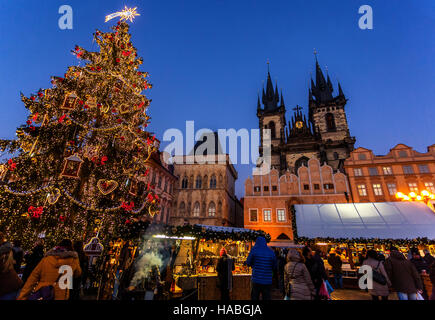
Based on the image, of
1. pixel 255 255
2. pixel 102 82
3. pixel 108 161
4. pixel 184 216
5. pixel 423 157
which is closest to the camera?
pixel 255 255

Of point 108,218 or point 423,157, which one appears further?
point 423,157

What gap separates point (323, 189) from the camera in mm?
23406

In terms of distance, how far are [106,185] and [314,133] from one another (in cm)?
4028

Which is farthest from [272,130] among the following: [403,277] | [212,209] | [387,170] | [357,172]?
[403,277]

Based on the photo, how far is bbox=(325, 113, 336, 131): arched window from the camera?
39031 mm

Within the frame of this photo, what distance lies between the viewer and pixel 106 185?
8102mm

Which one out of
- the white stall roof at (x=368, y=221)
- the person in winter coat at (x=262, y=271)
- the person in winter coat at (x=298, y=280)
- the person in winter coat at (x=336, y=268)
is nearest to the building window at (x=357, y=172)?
the white stall roof at (x=368, y=221)

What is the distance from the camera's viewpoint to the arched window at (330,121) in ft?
128

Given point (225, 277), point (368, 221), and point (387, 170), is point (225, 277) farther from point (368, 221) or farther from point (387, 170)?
point (387, 170)

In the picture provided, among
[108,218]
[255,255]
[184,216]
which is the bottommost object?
[255,255]
